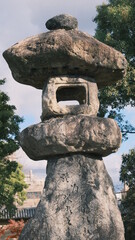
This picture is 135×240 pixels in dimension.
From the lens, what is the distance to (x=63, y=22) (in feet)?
15.1

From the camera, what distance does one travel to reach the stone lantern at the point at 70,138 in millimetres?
3982

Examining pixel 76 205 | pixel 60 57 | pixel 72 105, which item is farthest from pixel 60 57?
pixel 76 205

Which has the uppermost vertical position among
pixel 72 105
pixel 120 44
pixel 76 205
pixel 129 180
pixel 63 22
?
pixel 120 44

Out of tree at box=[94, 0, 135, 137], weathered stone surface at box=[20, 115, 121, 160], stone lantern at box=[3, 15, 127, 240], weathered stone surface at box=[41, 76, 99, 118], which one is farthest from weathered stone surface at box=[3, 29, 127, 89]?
tree at box=[94, 0, 135, 137]

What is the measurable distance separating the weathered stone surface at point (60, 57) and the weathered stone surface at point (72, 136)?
0.61m

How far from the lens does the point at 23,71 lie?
14.8 ft

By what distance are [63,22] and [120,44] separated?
7.39 m

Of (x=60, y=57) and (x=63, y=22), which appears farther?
(x=63, y=22)

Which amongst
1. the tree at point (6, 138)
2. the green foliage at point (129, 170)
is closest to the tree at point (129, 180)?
the green foliage at point (129, 170)

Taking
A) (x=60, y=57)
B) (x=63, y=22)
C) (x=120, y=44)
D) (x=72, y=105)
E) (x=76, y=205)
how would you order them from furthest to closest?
(x=120, y=44), (x=63, y=22), (x=72, y=105), (x=60, y=57), (x=76, y=205)

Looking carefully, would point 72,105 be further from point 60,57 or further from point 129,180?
point 129,180

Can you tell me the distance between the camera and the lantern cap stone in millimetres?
4230

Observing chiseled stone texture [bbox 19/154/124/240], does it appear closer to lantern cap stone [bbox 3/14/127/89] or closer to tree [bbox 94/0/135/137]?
lantern cap stone [bbox 3/14/127/89]

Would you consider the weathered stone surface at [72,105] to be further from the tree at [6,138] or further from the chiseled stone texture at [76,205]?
the tree at [6,138]
